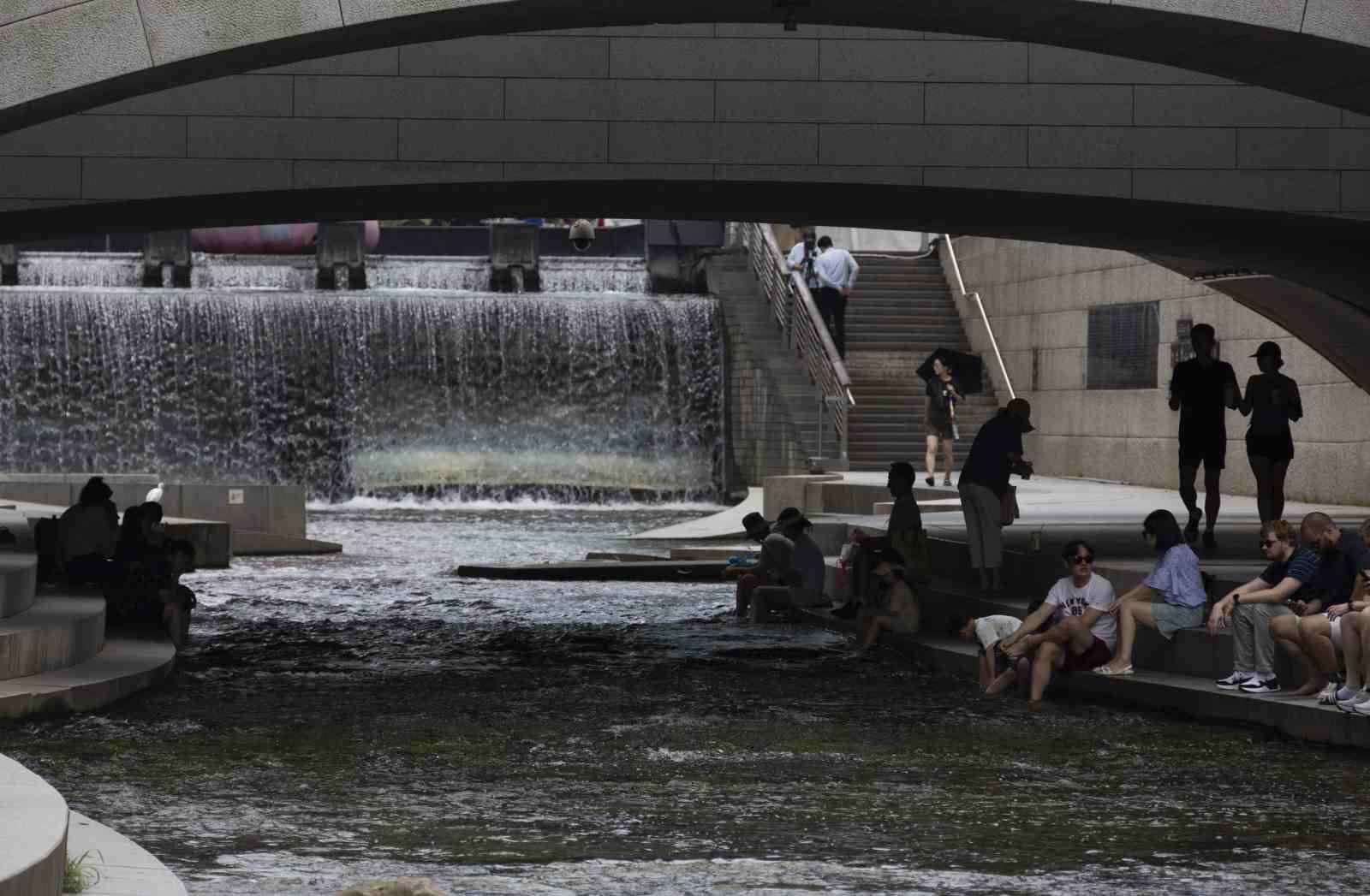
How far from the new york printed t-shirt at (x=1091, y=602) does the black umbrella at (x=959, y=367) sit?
9.57m

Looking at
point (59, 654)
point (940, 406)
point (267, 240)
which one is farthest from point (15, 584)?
point (267, 240)

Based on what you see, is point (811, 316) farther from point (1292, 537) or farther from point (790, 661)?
point (1292, 537)

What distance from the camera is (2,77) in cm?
977

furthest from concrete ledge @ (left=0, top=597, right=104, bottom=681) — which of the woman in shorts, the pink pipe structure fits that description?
the pink pipe structure

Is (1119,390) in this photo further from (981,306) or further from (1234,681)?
(1234,681)

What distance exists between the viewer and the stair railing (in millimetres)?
29031

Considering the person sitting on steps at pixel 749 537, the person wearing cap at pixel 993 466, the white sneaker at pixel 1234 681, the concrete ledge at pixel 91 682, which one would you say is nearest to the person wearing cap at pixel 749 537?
the person sitting on steps at pixel 749 537

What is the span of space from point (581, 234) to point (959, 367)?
1975cm

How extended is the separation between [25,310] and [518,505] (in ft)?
28.7

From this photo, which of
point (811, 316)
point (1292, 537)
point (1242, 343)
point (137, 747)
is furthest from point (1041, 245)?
point (137, 747)

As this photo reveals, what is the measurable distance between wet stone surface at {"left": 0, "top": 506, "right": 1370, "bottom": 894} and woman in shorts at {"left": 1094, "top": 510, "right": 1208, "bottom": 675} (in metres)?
0.57

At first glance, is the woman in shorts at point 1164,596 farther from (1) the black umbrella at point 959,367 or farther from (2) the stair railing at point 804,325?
(2) the stair railing at point 804,325

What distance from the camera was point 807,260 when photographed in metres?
31.6

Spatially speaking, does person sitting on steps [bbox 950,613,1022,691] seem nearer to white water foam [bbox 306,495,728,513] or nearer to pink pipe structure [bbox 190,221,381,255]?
white water foam [bbox 306,495,728,513]
